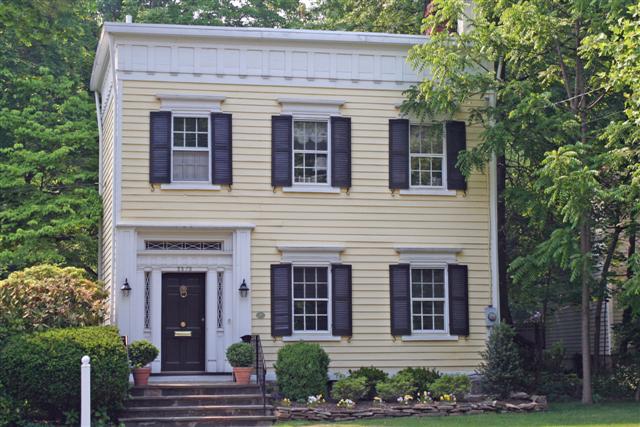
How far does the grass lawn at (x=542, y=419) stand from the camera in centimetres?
1858

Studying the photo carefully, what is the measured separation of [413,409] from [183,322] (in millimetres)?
5195

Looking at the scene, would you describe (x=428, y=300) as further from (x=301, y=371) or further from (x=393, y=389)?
(x=301, y=371)

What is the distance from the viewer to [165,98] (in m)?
22.3

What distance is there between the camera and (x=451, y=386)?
2148 centimetres

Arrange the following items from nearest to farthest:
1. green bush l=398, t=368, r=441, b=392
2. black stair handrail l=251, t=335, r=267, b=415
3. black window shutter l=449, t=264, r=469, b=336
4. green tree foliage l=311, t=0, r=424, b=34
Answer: black stair handrail l=251, t=335, r=267, b=415
green bush l=398, t=368, r=441, b=392
black window shutter l=449, t=264, r=469, b=336
green tree foliage l=311, t=0, r=424, b=34

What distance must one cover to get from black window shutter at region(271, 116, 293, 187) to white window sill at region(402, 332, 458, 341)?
413 centimetres

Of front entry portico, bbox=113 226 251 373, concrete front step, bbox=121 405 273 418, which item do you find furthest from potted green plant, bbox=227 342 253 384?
concrete front step, bbox=121 405 273 418

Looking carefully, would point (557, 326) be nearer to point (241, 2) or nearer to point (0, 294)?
point (241, 2)

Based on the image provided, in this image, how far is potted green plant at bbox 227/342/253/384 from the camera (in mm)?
20922

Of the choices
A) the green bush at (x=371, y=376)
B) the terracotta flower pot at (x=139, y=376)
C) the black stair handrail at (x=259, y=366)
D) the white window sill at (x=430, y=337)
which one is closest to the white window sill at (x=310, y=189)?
the black stair handrail at (x=259, y=366)

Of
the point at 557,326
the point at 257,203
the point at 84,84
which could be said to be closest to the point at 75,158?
the point at 84,84

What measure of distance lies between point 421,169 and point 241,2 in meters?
13.6

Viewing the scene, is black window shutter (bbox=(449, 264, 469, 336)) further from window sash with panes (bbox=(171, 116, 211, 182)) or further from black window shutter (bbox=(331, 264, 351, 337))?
window sash with panes (bbox=(171, 116, 211, 182))

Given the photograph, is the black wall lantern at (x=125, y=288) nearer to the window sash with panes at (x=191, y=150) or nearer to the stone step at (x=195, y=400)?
the window sash with panes at (x=191, y=150)
